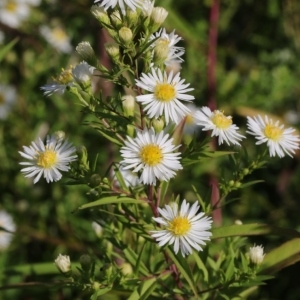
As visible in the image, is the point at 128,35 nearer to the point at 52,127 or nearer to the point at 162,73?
the point at 162,73

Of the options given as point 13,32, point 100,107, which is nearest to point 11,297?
point 13,32

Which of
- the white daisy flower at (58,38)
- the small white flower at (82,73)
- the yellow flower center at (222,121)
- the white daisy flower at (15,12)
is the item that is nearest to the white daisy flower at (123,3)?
the small white flower at (82,73)

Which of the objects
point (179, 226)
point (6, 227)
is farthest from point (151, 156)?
point (6, 227)

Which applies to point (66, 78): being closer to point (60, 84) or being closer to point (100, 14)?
point (60, 84)

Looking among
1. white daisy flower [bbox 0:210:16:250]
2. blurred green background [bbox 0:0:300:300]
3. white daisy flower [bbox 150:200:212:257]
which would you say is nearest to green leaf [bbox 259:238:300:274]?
white daisy flower [bbox 150:200:212:257]

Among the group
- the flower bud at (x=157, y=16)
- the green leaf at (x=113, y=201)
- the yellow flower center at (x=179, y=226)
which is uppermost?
the flower bud at (x=157, y=16)

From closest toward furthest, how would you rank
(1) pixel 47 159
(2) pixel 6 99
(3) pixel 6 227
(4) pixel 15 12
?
(1) pixel 47 159, (3) pixel 6 227, (2) pixel 6 99, (4) pixel 15 12

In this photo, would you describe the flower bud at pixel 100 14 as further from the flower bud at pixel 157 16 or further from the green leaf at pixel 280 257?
the green leaf at pixel 280 257
